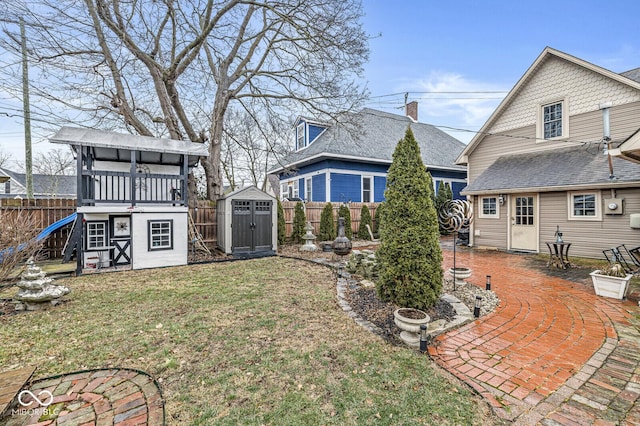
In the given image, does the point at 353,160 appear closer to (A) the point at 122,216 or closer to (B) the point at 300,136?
(B) the point at 300,136

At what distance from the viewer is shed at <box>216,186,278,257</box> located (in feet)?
28.3

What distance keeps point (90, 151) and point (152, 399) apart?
7.47 metres

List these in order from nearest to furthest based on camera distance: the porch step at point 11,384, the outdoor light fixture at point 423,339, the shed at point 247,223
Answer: the porch step at point 11,384 < the outdoor light fixture at point 423,339 < the shed at point 247,223

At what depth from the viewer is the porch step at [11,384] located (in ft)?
6.41

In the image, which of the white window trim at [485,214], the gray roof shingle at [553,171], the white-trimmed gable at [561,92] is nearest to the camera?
the gray roof shingle at [553,171]

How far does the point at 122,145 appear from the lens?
6.84m

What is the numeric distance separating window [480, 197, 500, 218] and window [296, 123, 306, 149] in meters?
9.72

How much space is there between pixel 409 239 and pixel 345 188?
985cm

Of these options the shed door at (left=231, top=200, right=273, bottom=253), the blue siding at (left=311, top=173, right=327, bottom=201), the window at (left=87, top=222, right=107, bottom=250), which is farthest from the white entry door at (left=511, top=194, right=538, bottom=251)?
the window at (left=87, top=222, right=107, bottom=250)

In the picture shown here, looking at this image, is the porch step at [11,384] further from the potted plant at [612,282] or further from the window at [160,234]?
the potted plant at [612,282]

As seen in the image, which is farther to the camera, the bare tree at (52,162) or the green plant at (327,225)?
the bare tree at (52,162)

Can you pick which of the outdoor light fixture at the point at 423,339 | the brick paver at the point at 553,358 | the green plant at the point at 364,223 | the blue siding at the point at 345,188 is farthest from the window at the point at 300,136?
the outdoor light fixture at the point at 423,339

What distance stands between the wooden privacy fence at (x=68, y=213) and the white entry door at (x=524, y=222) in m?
5.66

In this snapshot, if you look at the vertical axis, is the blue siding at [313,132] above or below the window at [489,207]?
above
